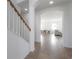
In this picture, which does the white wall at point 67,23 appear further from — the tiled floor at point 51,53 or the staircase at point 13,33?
the staircase at point 13,33

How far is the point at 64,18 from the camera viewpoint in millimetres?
6109

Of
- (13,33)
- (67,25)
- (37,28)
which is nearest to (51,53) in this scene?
(67,25)

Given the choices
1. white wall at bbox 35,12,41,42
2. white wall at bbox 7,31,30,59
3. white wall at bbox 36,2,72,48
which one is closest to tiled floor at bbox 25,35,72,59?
white wall at bbox 36,2,72,48

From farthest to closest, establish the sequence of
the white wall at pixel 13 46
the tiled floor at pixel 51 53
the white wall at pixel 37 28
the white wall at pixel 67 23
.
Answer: the white wall at pixel 37 28 → the white wall at pixel 67 23 → the tiled floor at pixel 51 53 → the white wall at pixel 13 46

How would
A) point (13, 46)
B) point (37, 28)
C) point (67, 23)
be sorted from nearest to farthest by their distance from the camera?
point (13, 46) → point (67, 23) → point (37, 28)

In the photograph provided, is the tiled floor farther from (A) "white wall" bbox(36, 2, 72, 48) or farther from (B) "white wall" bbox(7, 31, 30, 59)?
(B) "white wall" bbox(7, 31, 30, 59)

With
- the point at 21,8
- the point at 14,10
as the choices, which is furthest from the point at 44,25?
the point at 14,10

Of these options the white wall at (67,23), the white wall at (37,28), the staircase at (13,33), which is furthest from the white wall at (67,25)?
the staircase at (13,33)

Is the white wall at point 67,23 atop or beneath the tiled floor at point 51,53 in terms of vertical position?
atop

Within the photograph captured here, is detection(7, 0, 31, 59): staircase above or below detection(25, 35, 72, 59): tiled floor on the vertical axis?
above

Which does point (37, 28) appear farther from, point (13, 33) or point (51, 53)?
point (13, 33)

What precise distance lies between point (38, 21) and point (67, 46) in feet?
10.1
